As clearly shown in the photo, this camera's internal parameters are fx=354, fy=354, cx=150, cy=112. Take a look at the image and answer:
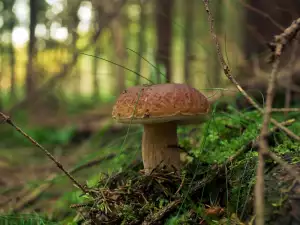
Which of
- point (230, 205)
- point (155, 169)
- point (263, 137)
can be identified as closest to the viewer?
point (263, 137)

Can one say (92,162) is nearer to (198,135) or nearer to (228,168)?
(198,135)

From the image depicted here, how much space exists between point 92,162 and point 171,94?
119 cm

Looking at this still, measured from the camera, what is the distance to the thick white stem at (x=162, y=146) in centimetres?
178

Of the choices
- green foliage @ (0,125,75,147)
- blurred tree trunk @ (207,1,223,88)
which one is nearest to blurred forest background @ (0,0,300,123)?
blurred tree trunk @ (207,1,223,88)

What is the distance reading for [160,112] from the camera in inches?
61.1

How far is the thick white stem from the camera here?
1.78 meters

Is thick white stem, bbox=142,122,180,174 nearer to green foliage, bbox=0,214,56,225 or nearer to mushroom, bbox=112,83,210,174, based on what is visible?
mushroom, bbox=112,83,210,174

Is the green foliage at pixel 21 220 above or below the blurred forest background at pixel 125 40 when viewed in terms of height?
below

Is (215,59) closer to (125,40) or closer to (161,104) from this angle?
(161,104)

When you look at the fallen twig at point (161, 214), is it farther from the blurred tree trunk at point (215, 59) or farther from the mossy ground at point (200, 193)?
the blurred tree trunk at point (215, 59)

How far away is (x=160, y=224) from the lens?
1473mm

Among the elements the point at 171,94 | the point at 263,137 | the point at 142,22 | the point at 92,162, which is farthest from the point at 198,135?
the point at 142,22

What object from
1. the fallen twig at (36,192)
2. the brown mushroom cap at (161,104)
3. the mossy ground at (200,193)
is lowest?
the fallen twig at (36,192)

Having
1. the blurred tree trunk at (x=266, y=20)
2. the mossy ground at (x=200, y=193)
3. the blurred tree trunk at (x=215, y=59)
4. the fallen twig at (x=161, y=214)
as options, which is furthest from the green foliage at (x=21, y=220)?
the blurred tree trunk at (x=266, y=20)
